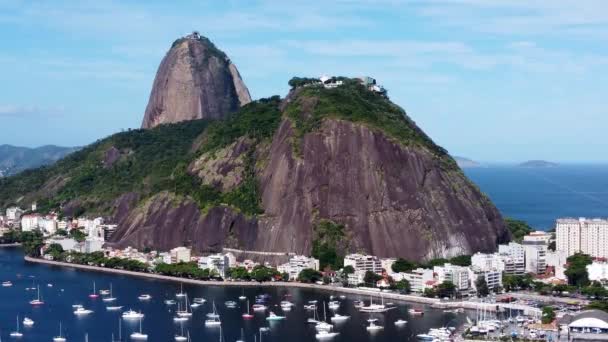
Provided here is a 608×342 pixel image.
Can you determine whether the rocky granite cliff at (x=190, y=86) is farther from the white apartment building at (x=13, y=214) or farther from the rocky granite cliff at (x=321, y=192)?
the rocky granite cliff at (x=321, y=192)

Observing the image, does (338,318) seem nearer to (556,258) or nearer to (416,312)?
(416,312)

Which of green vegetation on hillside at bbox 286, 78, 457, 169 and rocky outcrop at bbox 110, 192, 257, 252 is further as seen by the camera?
green vegetation on hillside at bbox 286, 78, 457, 169

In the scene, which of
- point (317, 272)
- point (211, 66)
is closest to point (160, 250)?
point (317, 272)

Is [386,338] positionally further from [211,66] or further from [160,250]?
[211,66]

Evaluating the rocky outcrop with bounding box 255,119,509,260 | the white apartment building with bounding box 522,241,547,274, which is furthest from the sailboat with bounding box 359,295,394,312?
the white apartment building with bounding box 522,241,547,274

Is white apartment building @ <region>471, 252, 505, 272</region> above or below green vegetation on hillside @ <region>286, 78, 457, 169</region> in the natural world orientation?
below

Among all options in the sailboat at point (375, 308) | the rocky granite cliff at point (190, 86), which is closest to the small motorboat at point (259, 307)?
the sailboat at point (375, 308)

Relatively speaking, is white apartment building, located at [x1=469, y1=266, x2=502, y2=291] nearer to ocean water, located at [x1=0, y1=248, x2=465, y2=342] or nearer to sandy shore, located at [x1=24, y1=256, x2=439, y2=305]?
sandy shore, located at [x1=24, y1=256, x2=439, y2=305]
